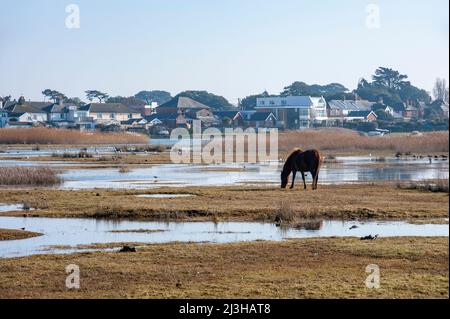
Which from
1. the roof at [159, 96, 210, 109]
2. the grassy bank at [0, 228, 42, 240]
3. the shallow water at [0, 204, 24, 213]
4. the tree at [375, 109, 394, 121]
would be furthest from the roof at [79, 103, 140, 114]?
the grassy bank at [0, 228, 42, 240]

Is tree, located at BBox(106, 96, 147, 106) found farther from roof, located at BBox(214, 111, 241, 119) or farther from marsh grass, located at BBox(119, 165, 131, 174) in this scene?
marsh grass, located at BBox(119, 165, 131, 174)

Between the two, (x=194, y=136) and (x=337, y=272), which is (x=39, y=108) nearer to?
(x=194, y=136)

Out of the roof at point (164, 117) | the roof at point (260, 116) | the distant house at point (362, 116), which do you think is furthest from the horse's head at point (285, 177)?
the roof at point (164, 117)

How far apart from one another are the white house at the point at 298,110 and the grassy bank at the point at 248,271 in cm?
11143

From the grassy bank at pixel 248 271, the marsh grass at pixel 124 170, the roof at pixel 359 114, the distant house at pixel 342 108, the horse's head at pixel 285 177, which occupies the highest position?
the distant house at pixel 342 108

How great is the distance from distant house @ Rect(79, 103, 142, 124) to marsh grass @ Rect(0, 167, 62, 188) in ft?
330

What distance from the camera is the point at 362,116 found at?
137000 millimetres

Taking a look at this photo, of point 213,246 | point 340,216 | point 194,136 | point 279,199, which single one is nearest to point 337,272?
point 213,246

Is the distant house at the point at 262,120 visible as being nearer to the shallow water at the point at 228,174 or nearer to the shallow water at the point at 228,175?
the shallow water at the point at 228,174

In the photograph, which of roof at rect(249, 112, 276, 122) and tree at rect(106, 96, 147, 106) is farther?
tree at rect(106, 96, 147, 106)

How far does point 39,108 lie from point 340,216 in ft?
418

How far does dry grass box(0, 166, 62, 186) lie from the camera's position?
4338 centimetres

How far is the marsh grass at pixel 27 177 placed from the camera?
43375mm

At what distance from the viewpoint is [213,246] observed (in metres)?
21.6
